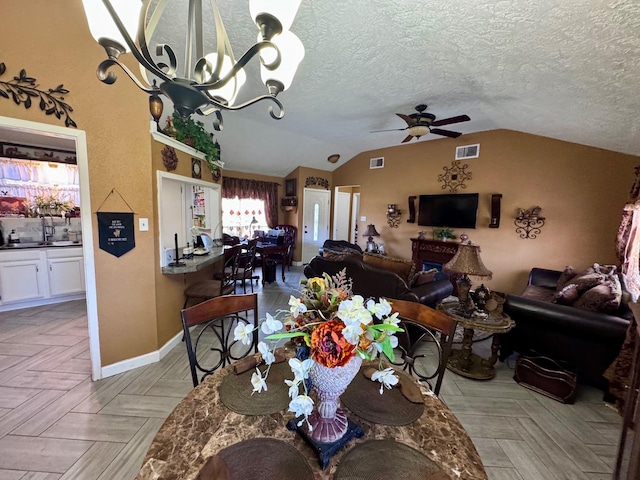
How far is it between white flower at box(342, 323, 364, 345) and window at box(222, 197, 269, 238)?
5.99 m

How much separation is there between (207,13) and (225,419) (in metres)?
2.71

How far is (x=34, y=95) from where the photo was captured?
1.86m

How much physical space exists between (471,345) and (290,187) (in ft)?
18.5

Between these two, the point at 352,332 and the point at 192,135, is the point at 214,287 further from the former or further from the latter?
the point at 352,332

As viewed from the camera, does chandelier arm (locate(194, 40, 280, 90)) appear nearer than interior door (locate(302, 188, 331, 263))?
Yes

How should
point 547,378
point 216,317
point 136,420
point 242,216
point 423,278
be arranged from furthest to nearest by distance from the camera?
point 242,216 → point 423,278 → point 547,378 → point 136,420 → point 216,317

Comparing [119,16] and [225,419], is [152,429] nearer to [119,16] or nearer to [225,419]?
[225,419]

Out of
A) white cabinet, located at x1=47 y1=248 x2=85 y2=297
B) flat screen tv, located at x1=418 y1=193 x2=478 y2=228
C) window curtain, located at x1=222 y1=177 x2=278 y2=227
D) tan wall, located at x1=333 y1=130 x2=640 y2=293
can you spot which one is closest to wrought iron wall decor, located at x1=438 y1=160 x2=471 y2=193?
tan wall, located at x1=333 y1=130 x2=640 y2=293

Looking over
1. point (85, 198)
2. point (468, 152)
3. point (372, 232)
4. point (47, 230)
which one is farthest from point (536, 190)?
point (47, 230)

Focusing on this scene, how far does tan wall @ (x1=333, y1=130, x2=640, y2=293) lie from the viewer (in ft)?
12.0

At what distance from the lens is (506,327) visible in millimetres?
2225

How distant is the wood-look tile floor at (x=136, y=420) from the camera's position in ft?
5.03

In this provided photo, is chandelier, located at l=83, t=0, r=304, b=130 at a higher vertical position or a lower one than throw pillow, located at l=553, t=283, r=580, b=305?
A: higher

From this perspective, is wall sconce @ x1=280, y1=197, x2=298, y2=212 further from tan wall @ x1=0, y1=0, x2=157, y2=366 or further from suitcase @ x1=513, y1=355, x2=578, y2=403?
suitcase @ x1=513, y1=355, x2=578, y2=403
